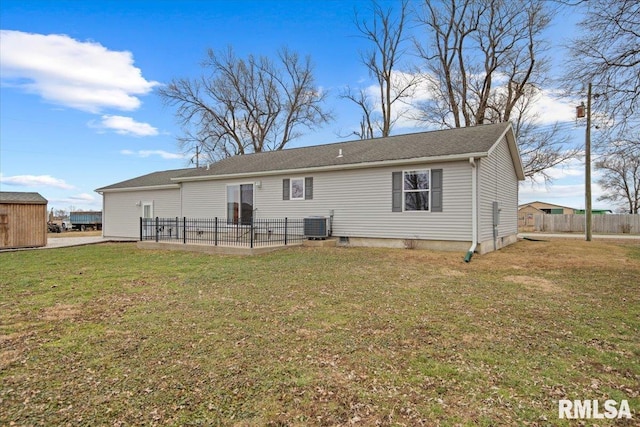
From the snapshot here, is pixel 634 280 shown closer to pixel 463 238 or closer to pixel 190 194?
pixel 463 238

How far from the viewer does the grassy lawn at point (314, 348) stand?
2678mm

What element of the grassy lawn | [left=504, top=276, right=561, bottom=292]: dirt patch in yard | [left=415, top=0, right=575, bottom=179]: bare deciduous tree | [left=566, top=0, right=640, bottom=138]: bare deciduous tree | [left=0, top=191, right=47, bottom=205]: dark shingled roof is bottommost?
the grassy lawn

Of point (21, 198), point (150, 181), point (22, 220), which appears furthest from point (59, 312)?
point (150, 181)

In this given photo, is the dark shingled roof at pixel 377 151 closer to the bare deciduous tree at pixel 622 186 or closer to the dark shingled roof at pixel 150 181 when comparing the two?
the dark shingled roof at pixel 150 181

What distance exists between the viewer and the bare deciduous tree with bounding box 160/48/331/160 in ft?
98.3

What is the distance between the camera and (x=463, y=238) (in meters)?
10.5

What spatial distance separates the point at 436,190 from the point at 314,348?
8.32m

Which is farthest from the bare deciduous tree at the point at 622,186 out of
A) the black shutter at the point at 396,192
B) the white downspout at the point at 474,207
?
the black shutter at the point at 396,192

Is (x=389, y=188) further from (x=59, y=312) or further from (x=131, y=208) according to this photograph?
(x=131, y=208)

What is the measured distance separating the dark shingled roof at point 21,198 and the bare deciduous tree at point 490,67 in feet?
73.5

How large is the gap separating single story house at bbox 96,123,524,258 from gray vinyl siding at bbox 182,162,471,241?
3cm

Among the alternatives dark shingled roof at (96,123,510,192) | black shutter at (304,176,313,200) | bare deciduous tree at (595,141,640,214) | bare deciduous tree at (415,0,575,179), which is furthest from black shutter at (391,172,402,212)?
bare deciduous tree at (595,141,640,214)

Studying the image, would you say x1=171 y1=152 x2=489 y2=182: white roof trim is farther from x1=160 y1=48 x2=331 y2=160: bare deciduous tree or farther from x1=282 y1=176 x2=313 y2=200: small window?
x1=160 y1=48 x2=331 y2=160: bare deciduous tree

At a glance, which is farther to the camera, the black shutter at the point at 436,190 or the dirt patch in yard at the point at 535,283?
the black shutter at the point at 436,190
